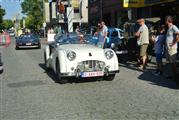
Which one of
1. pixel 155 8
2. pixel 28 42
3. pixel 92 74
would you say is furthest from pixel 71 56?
pixel 28 42

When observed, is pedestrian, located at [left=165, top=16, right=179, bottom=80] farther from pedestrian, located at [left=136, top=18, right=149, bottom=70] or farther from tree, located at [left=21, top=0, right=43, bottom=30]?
tree, located at [left=21, top=0, right=43, bottom=30]

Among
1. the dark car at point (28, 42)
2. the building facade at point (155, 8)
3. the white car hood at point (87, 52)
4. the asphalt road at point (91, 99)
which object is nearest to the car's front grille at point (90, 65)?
the white car hood at point (87, 52)

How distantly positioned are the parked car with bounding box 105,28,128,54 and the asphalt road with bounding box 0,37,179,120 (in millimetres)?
4526

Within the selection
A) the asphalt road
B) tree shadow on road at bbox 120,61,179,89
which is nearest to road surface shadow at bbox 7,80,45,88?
the asphalt road

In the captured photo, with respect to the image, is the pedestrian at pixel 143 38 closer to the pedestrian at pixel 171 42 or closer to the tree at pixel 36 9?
the pedestrian at pixel 171 42

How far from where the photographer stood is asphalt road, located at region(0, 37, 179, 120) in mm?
7205

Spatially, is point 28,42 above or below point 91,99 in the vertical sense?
above

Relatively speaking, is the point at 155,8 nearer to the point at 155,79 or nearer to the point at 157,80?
the point at 155,79

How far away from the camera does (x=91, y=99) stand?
8656mm

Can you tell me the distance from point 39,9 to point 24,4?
28.5 ft

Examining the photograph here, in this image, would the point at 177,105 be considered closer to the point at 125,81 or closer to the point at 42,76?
the point at 125,81

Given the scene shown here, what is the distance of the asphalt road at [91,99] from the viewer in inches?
284

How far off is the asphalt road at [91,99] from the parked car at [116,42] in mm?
4526

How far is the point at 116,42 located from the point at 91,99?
30.2ft
